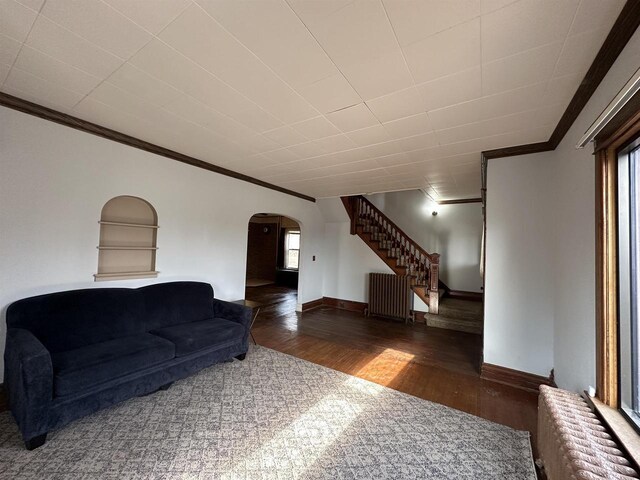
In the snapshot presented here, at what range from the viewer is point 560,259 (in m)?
2.38

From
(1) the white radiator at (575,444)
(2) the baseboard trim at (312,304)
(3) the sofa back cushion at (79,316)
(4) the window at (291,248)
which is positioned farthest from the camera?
(4) the window at (291,248)

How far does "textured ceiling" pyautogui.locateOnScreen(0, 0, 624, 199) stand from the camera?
130 centimetres

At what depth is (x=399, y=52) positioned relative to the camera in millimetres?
1527

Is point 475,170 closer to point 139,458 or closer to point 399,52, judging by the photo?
point 399,52

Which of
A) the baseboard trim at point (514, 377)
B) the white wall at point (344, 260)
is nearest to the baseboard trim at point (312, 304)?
the white wall at point (344, 260)

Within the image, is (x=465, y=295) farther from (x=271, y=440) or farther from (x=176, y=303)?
(x=176, y=303)

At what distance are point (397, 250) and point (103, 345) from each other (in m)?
5.26

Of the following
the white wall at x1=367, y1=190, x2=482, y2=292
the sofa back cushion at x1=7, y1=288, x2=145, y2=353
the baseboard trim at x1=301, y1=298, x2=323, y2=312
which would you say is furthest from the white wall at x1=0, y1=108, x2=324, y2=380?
the white wall at x1=367, y1=190, x2=482, y2=292

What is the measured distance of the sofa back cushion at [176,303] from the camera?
2918 millimetres

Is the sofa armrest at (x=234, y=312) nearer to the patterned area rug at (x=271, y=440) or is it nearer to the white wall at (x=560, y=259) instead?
the patterned area rug at (x=271, y=440)

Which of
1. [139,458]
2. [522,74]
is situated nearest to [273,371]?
[139,458]

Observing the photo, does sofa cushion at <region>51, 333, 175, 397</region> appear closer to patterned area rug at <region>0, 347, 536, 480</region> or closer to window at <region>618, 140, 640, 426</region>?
patterned area rug at <region>0, 347, 536, 480</region>

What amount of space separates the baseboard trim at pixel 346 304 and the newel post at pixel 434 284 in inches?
56.3

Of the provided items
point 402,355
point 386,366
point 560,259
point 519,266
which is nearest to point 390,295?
point 402,355
